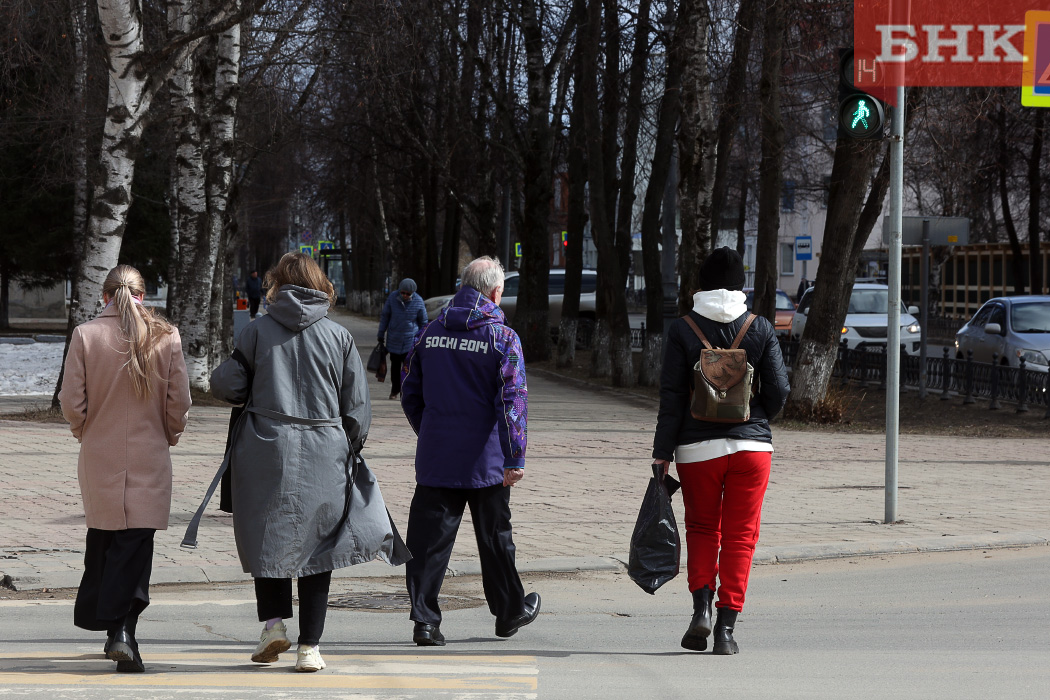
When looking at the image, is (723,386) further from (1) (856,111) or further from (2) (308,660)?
(1) (856,111)

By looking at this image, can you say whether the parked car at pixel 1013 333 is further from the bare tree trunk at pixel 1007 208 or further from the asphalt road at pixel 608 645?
the bare tree trunk at pixel 1007 208

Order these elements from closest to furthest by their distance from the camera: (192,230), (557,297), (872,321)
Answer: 1. (192,230)
2. (872,321)
3. (557,297)

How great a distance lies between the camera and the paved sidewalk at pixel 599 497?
8125 millimetres

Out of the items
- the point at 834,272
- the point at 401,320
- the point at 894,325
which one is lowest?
the point at 401,320

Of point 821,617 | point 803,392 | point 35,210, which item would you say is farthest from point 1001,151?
point 821,617

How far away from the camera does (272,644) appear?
531cm

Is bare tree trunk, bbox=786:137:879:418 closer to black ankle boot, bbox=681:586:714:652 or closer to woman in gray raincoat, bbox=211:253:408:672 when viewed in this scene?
black ankle boot, bbox=681:586:714:652

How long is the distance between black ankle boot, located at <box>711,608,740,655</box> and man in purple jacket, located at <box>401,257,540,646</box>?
→ 888 mm

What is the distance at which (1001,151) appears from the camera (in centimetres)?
3594

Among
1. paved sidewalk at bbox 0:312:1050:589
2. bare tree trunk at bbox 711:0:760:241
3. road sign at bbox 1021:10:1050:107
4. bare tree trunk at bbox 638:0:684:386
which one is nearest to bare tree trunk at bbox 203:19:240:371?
paved sidewalk at bbox 0:312:1050:589

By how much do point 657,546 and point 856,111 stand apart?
4837 millimetres

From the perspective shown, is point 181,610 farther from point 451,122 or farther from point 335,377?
point 451,122

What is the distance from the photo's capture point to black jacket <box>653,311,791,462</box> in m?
5.70

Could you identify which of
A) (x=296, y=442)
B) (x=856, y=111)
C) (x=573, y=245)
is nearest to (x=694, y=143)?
(x=856, y=111)
